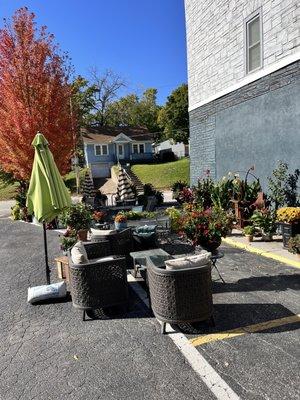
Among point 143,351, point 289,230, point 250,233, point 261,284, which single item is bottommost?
point 143,351

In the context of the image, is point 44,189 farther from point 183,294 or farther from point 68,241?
point 183,294

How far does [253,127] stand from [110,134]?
3568cm

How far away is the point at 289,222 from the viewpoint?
8266 millimetres

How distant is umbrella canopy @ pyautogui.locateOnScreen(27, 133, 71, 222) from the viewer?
6207mm

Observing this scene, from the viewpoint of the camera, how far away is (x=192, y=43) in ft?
46.8

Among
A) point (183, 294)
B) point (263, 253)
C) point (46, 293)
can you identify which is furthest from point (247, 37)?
point (46, 293)

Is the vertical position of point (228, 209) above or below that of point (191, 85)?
below

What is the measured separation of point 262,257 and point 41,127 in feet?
32.8

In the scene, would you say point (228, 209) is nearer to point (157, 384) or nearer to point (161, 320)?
point (161, 320)

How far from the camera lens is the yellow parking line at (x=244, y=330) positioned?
4.59 meters

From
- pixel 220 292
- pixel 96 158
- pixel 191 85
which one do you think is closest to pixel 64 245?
pixel 220 292

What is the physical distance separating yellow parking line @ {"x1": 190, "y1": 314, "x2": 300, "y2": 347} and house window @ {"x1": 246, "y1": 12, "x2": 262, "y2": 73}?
7756 mm

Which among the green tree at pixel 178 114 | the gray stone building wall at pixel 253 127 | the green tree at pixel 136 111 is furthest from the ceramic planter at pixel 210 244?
the green tree at pixel 136 111

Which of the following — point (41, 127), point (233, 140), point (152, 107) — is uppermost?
point (152, 107)
